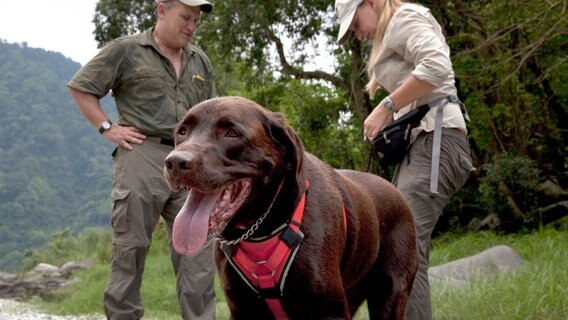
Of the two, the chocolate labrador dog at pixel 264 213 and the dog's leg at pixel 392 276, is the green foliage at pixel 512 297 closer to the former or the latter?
the dog's leg at pixel 392 276

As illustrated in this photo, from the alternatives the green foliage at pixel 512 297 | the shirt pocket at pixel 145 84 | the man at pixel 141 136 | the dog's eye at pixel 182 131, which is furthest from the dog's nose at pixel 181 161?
the green foliage at pixel 512 297

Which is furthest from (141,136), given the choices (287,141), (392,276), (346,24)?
(287,141)

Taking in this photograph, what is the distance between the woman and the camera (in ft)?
15.1

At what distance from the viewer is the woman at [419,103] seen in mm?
4602

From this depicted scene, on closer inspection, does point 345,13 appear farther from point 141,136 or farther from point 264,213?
point 141,136

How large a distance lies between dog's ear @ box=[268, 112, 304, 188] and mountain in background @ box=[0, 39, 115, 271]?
5454 centimetres

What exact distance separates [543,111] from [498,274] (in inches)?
280

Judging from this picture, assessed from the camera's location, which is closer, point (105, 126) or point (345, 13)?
point (345, 13)

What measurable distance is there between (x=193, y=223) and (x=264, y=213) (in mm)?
337

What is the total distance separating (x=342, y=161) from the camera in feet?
54.3

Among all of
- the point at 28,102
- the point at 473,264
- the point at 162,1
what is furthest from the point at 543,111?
the point at 28,102

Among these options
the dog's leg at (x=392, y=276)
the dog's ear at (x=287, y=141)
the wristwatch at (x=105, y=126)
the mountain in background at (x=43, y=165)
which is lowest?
the mountain in background at (x=43, y=165)

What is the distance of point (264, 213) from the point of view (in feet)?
11.2

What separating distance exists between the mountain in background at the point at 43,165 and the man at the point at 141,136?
169 ft
